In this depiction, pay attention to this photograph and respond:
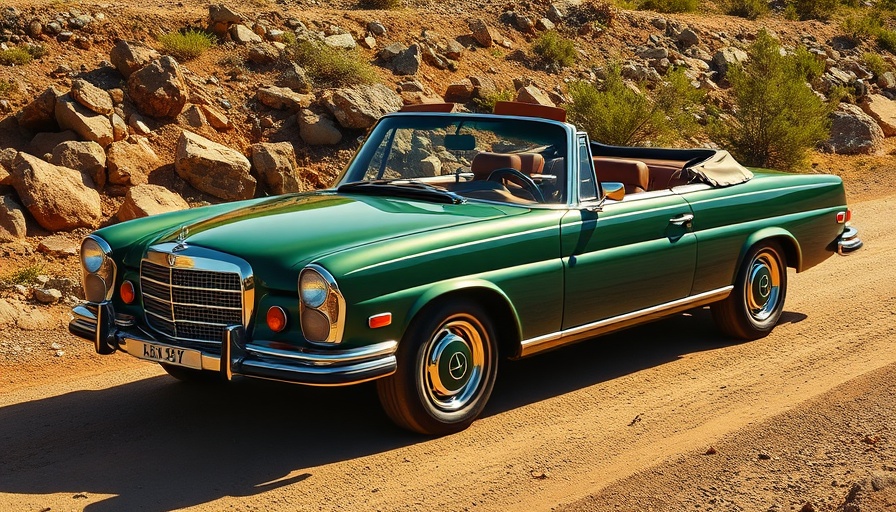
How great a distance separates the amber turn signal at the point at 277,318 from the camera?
486 centimetres

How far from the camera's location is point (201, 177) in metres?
10.9

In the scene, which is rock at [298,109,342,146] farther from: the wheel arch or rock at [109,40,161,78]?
the wheel arch

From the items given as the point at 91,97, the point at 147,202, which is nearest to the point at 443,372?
the point at 147,202

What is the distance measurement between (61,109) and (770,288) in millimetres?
7450

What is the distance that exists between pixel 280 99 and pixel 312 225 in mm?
7919

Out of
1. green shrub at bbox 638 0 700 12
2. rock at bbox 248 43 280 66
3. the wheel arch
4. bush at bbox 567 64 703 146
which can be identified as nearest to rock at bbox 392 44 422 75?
rock at bbox 248 43 280 66

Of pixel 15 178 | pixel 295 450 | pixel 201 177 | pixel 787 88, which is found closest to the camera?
pixel 295 450

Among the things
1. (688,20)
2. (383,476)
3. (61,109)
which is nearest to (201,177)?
(61,109)

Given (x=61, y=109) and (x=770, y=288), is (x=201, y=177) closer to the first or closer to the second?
(x=61, y=109)

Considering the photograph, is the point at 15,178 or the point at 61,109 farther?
the point at 61,109

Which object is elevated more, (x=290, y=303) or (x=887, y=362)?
(x=290, y=303)

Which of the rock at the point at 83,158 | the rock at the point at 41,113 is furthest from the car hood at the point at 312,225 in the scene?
the rock at the point at 41,113

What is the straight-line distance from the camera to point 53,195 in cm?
988

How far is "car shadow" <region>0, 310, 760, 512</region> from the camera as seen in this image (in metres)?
4.79
